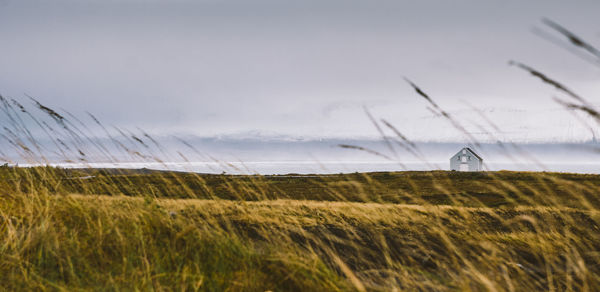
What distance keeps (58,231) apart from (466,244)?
3705 millimetres

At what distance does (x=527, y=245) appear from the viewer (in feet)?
14.1

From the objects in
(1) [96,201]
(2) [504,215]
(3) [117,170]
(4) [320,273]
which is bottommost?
(2) [504,215]

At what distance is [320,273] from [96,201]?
2260mm

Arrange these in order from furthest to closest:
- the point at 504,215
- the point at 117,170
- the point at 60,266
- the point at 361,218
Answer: the point at 504,215 < the point at 361,218 < the point at 117,170 < the point at 60,266

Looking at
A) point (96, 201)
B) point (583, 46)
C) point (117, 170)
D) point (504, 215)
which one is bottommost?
point (504, 215)

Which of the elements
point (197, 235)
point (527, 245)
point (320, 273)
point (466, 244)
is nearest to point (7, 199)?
point (197, 235)

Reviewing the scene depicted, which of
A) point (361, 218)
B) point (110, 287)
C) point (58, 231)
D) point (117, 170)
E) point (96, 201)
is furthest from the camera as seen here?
point (361, 218)

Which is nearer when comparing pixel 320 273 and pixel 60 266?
pixel 320 273

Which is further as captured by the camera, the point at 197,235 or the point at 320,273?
the point at 197,235

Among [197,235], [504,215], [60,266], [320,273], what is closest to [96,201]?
[60,266]

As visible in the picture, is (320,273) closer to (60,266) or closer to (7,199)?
(60,266)

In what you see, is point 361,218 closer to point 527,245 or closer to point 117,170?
point 527,245

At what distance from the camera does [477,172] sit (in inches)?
1531

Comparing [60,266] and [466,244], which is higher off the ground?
[60,266]
